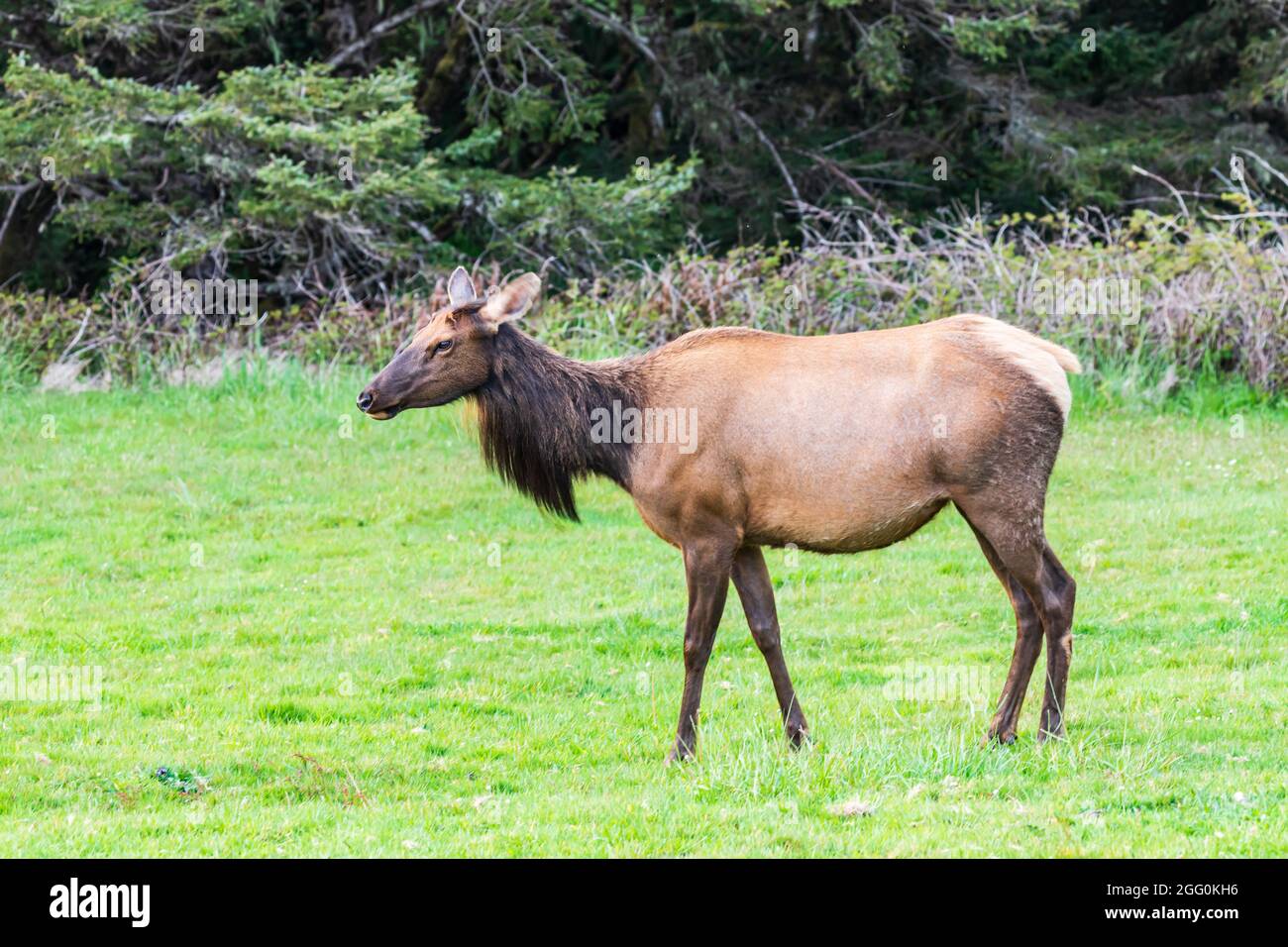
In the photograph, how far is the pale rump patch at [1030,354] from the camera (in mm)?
7469

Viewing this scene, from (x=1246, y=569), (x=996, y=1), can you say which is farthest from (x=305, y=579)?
(x=996, y=1)

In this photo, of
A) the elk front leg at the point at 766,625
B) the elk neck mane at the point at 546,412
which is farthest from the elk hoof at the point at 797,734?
the elk neck mane at the point at 546,412

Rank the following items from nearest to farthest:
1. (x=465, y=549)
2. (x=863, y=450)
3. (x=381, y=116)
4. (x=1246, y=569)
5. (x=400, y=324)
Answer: (x=863, y=450) → (x=1246, y=569) → (x=465, y=549) → (x=400, y=324) → (x=381, y=116)

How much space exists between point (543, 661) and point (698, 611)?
219cm

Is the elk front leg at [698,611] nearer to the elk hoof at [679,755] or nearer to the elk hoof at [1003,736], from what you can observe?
the elk hoof at [679,755]

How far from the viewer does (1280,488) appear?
1312 centimetres

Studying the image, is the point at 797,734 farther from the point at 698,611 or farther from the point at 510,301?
the point at 510,301

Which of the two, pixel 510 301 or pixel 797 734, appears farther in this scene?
pixel 510 301

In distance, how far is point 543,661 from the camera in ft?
31.5

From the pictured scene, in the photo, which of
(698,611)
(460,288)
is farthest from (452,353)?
(698,611)

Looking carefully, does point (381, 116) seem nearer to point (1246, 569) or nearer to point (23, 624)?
point (23, 624)

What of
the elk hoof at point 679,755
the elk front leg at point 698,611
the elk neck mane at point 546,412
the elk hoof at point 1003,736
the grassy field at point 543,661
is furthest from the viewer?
the elk neck mane at point 546,412

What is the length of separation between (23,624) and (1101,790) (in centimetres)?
677

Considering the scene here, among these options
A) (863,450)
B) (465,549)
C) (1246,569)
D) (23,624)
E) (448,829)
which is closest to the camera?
(448,829)
